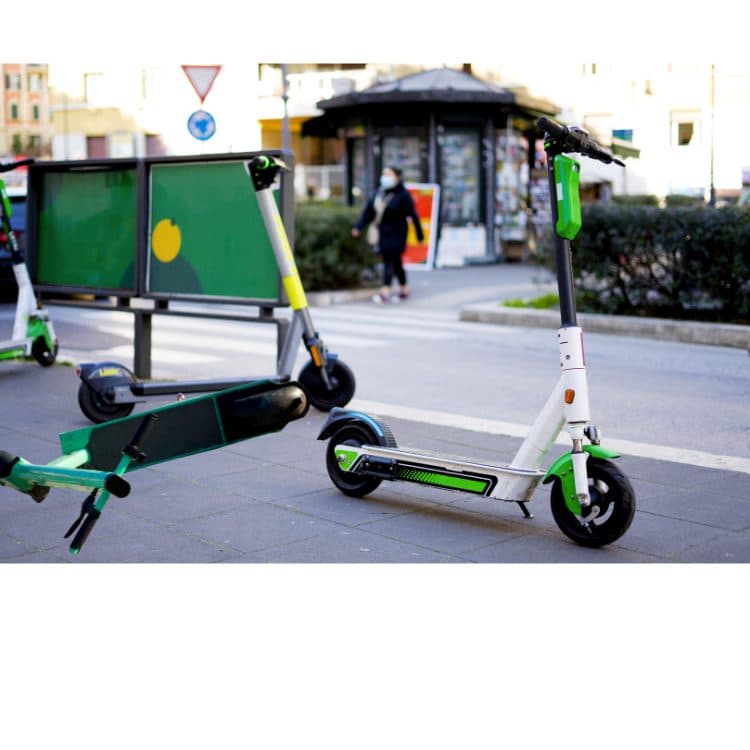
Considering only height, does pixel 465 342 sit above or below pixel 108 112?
below

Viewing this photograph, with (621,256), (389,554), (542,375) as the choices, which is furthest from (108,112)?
(389,554)

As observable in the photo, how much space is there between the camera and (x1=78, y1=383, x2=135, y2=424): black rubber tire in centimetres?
740

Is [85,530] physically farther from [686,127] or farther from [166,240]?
[686,127]

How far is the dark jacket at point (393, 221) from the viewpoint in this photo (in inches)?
653

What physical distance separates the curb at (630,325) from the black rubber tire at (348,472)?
7.01 meters

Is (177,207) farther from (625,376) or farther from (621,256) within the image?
(621,256)

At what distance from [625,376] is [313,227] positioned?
7.91 m

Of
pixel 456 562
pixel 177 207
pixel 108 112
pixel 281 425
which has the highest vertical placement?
pixel 108 112

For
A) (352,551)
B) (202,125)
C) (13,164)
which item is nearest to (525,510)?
(352,551)

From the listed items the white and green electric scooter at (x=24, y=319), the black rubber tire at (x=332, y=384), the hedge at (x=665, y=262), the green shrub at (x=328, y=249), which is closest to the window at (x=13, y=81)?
the green shrub at (x=328, y=249)

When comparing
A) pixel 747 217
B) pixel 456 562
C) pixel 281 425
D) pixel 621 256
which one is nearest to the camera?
pixel 281 425

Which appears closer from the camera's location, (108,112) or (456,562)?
(456,562)

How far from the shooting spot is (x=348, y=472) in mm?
5559

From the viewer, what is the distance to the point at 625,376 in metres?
9.94
